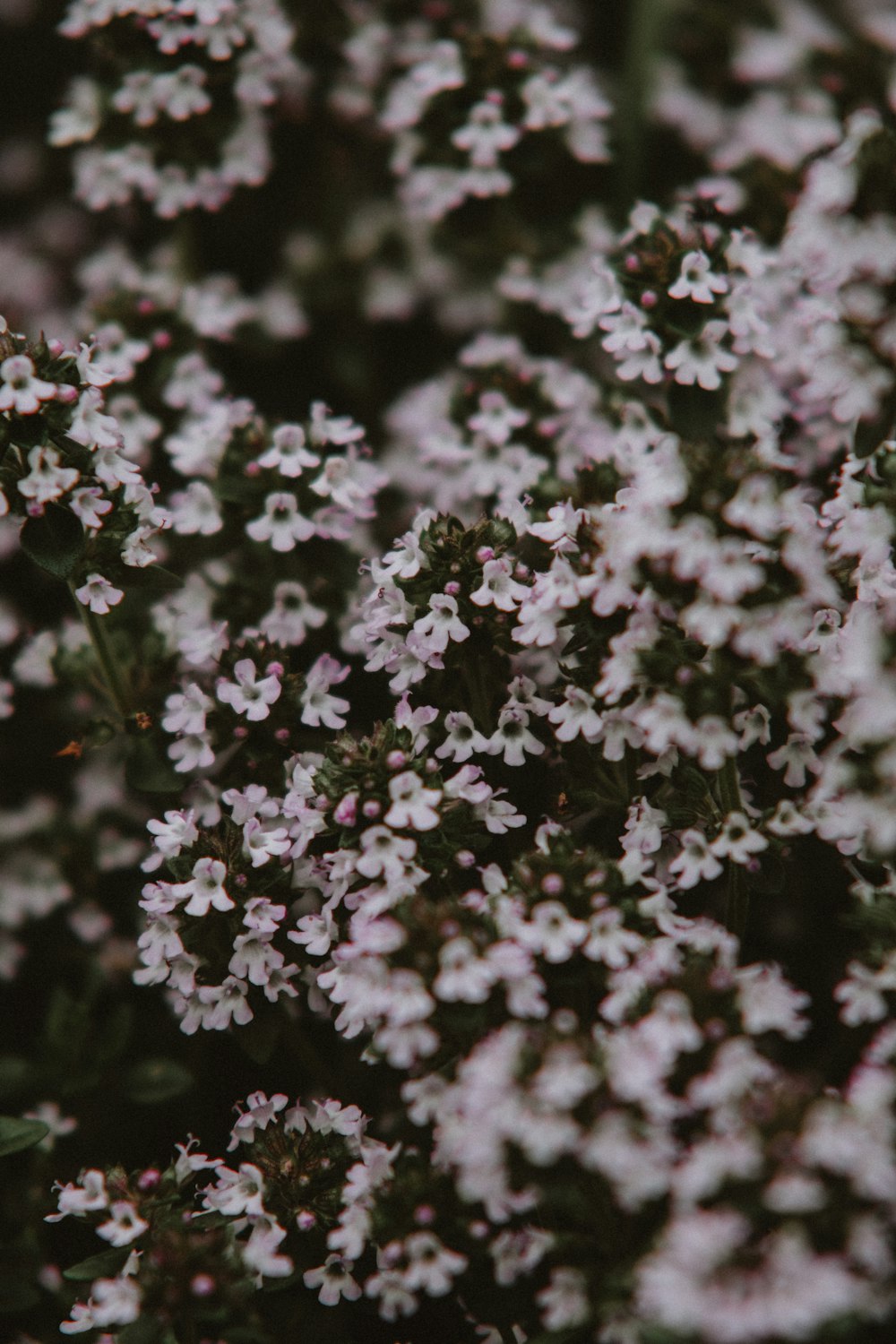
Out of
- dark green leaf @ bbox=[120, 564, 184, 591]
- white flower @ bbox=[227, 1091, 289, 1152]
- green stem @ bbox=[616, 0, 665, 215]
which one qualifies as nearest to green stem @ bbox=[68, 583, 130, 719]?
dark green leaf @ bbox=[120, 564, 184, 591]

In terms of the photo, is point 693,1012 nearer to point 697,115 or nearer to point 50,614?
point 50,614

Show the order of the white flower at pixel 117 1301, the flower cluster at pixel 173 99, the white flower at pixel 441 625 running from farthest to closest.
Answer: the flower cluster at pixel 173 99, the white flower at pixel 441 625, the white flower at pixel 117 1301

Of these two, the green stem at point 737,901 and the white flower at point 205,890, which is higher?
the white flower at point 205,890

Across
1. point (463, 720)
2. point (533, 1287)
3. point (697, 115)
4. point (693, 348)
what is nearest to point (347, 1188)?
point (533, 1287)

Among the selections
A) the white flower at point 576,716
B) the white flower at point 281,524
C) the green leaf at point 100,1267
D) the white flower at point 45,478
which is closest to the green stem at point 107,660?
the white flower at point 45,478

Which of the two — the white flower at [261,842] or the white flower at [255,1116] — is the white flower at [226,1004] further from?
the white flower at [261,842]

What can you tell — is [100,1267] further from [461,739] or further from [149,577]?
[149,577]

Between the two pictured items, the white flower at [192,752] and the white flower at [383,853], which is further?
the white flower at [192,752]
